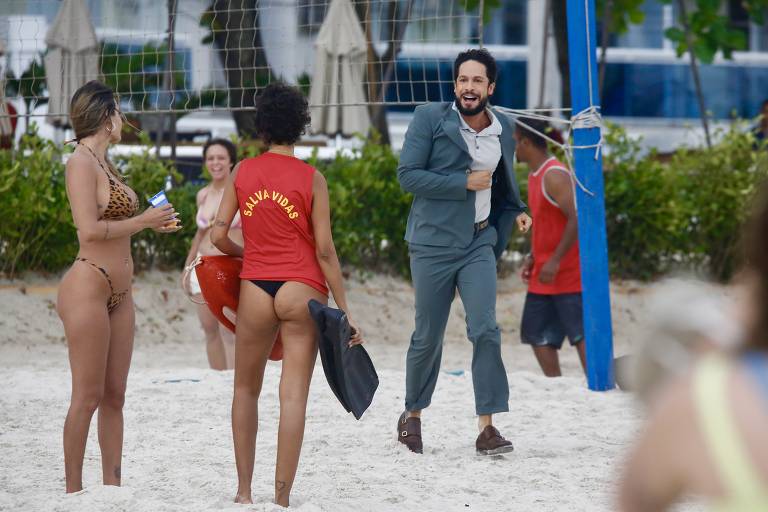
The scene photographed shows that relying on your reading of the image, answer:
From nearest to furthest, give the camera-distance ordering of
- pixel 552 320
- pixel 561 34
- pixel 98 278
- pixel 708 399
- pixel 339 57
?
pixel 708 399 < pixel 98 278 < pixel 552 320 < pixel 339 57 < pixel 561 34

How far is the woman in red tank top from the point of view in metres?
3.82

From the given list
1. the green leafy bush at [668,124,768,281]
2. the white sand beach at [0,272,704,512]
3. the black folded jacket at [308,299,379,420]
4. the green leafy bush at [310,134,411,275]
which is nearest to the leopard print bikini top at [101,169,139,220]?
the black folded jacket at [308,299,379,420]

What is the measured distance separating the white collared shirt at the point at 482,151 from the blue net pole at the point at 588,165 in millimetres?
1223

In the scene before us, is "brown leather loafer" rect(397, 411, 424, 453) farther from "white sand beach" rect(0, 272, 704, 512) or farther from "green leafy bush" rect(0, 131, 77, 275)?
"green leafy bush" rect(0, 131, 77, 275)

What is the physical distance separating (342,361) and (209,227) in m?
2.91

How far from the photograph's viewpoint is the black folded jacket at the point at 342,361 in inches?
147

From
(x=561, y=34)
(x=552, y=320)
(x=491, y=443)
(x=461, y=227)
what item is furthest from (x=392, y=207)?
(x=491, y=443)

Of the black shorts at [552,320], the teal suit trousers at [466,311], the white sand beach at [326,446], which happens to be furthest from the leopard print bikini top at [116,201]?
the black shorts at [552,320]

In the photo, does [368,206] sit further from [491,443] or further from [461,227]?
[491,443]

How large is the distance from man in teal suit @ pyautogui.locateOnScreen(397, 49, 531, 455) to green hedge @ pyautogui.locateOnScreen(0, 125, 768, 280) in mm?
3815

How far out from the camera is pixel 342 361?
3.86m

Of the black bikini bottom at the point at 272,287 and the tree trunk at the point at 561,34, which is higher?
the tree trunk at the point at 561,34

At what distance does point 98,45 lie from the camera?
32.8ft

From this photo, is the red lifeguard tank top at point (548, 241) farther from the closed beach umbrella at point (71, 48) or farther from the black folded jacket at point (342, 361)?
the closed beach umbrella at point (71, 48)
